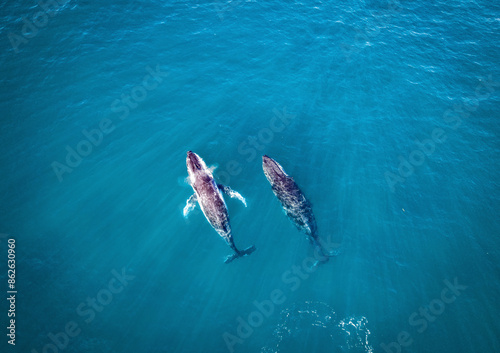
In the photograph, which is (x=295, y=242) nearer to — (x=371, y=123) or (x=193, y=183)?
(x=193, y=183)

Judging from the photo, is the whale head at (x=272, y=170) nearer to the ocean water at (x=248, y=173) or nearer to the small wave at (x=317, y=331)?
the ocean water at (x=248, y=173)

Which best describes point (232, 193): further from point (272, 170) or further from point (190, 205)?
point (272, 170)

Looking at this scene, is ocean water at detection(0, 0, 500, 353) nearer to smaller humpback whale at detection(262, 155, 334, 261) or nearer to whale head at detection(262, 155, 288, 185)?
smaller humpback whale at detection(262, 155, 334, 261)

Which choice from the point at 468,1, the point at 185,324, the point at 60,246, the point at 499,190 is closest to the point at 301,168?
the point at 185,324

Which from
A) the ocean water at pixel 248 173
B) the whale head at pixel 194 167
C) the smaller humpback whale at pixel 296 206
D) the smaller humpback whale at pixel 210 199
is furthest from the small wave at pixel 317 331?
the whale head at pixel 194 167

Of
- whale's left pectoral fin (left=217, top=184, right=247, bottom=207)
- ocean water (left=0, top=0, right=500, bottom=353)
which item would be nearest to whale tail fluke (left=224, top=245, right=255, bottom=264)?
ocean water (left=0, top=0, right=500, bottom=353)
